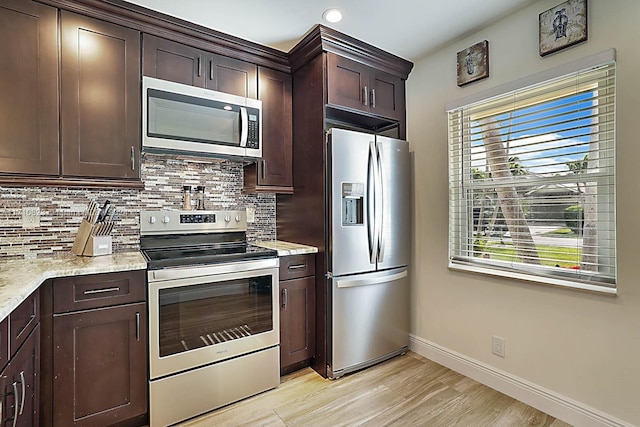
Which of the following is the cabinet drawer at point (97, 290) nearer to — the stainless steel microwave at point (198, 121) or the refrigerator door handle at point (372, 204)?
the stainless steel microwave at point (198, 121)

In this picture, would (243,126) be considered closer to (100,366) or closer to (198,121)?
(198,121)

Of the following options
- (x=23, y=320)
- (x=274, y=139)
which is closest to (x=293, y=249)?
(x=274, y=139)

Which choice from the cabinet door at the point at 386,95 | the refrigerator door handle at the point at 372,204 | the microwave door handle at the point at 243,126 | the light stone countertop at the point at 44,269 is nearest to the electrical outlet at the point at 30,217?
the light stone countertop at the point at 44,269

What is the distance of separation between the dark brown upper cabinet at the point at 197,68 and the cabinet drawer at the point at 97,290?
1289mm

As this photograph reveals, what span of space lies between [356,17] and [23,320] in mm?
2380

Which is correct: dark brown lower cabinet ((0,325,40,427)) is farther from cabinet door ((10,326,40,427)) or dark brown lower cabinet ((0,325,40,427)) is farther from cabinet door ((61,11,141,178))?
cabinet door ((61,11,141,178))

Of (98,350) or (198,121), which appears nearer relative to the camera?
(98,350)

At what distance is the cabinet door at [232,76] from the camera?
2377 millimetres

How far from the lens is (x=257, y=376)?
219 centimetres

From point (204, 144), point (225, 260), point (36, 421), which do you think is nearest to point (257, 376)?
point (225, 260)

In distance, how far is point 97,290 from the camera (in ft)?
5.62

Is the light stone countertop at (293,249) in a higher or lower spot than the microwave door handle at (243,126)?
lower

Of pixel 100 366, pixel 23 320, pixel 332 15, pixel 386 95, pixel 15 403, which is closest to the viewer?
pixel 15 403

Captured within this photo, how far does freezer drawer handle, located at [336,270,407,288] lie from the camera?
2.39 metres
